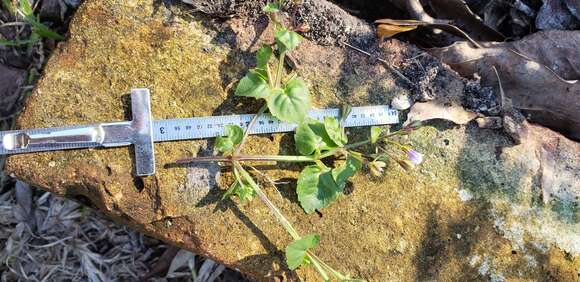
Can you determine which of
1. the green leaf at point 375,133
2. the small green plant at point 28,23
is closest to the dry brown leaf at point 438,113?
the green leaf at point 375,133

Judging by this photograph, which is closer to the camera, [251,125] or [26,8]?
[251,125]

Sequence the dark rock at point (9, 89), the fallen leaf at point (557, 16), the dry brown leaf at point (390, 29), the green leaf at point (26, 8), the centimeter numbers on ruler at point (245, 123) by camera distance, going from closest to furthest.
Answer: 1. the centimeter numbers on ruler at point (245, 123)
2. the dry brown leaf at point (390, 29)
3. the fallen leaf at point (557, 16)
4. the green leaf at point (26, 8)
5. the dark rock at point (9, 89)

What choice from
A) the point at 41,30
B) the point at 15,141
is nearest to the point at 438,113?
the point at 15,141

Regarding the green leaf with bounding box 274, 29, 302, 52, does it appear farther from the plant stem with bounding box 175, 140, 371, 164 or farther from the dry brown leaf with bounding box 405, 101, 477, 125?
the dry brown leaf with bounding box 405, 101, 477, 125

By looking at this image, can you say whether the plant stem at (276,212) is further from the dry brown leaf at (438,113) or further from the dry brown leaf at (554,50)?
the dry brown leaf at (554,50)

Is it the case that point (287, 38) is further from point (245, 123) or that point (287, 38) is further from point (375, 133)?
point (375, 133)

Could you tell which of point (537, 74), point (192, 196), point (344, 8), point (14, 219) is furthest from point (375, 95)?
point (14, 219)
